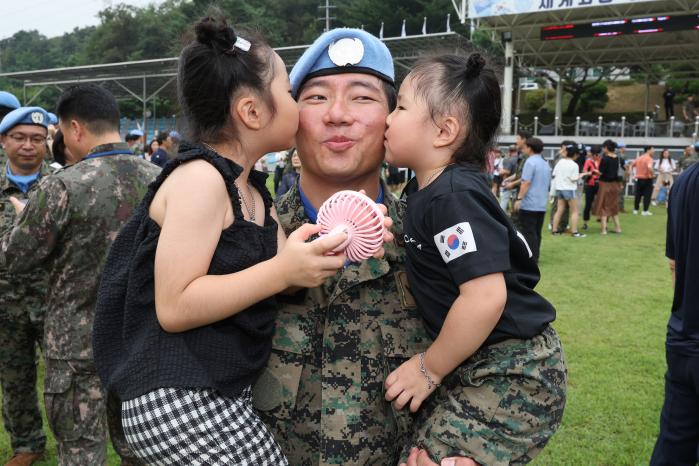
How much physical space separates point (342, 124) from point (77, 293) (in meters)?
2.40

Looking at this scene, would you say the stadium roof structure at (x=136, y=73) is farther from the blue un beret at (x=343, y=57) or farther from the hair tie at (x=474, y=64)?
the hair tie at (x=474, y=64)

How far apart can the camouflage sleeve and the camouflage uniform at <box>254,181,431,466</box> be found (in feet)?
7.06

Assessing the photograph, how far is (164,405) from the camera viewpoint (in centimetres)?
156

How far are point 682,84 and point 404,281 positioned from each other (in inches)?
1940

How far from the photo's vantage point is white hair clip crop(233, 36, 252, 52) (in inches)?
66.6

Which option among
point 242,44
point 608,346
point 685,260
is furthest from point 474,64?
point 608,346

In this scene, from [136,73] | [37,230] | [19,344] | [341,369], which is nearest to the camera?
[341,369]

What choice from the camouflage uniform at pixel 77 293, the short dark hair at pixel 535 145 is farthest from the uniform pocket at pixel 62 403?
the short dark hair at pixel 535 145

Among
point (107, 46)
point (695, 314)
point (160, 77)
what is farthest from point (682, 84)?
point (107, 46)

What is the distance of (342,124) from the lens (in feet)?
6.62

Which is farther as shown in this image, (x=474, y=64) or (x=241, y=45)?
(x=474, y=64)

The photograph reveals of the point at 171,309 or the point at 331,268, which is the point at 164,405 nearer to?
the point at 171,309

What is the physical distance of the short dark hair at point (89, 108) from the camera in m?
3.85

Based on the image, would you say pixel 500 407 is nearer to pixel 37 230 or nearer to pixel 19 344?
pixel 37 230
